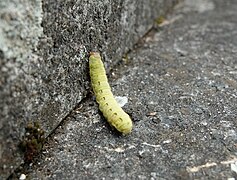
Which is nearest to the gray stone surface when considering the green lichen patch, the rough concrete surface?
the green lichen patch

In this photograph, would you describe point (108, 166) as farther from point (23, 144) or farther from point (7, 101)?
point (7, 101)

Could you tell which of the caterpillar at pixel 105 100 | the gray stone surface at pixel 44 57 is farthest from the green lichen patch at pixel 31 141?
the caterpillar at pixel 105 100

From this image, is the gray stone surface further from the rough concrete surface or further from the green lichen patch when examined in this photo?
the rough concrete surface

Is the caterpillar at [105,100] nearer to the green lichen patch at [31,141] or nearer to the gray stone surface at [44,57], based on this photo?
the gray stone surface at [44,57]

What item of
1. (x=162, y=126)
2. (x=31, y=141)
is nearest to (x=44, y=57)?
(x=31, y=141)

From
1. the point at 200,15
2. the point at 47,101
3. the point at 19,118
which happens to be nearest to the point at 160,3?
the point at 200,15

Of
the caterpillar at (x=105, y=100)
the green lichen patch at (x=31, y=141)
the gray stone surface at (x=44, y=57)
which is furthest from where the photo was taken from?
the caterpillar at (x=105, y=100)

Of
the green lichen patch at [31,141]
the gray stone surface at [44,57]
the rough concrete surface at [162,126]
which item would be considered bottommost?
the rough concrete surface at [162,126]
